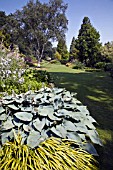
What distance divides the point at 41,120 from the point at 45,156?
1.83ft

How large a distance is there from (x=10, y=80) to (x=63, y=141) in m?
2.34

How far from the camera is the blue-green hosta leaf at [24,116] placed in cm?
283

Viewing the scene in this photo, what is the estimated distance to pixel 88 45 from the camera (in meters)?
28.2

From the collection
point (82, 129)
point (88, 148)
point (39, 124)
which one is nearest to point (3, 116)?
point (39, 124)

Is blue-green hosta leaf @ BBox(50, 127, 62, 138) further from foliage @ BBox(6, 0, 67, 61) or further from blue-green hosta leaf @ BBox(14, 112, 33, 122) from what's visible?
foliage @ BBox(6, 0, 67, 61)

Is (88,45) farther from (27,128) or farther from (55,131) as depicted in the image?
(27,128)

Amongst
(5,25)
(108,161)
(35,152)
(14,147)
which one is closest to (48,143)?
(35,152)

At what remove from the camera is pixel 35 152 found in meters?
2.56

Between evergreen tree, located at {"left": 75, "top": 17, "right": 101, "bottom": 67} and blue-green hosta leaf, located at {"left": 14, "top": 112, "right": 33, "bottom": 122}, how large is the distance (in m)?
25.0

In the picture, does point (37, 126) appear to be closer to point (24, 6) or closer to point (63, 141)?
point (63, 141)

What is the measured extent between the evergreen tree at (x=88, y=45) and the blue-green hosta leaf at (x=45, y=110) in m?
24.7

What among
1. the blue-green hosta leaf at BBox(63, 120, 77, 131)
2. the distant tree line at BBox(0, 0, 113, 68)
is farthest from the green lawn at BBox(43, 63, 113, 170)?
the distant tree line at BBox(0, 0, 113, 68)

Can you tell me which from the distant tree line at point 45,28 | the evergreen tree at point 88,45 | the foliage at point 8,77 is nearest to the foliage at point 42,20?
the distant tree line at point 45,28

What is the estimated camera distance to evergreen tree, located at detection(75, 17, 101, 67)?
27.5m
